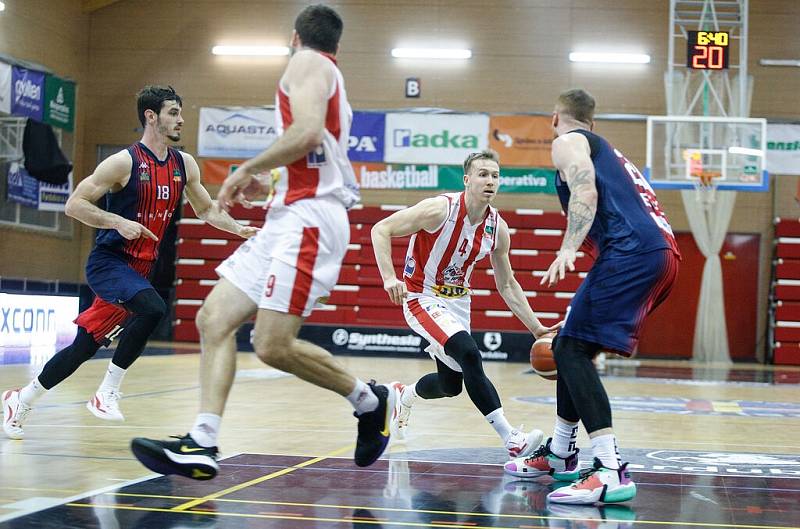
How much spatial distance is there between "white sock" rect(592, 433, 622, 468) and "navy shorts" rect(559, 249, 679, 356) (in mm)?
357

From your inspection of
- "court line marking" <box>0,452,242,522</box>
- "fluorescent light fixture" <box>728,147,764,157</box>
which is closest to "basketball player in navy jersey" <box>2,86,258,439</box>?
"court line marking" <box>0,452,242,522</box>

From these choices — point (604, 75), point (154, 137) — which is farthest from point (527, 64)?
point (154, 137)

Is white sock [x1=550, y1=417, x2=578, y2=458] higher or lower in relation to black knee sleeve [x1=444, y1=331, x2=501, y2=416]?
lower

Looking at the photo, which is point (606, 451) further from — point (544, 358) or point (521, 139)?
point (521, 139)

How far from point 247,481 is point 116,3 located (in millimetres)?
17304

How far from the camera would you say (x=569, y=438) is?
14.6ft

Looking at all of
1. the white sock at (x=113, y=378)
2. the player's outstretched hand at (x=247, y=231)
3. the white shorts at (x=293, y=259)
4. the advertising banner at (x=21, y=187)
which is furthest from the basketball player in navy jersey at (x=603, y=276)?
the advertising banner at (x=21, y=187)

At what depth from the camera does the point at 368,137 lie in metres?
17.9

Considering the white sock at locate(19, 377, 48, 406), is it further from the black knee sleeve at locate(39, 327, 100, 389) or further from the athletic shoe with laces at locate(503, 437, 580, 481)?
the athletic shoe with laces at locate(503, 437, 580, 481)

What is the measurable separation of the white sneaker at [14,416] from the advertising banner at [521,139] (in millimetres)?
13117

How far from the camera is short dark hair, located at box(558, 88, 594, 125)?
419cm

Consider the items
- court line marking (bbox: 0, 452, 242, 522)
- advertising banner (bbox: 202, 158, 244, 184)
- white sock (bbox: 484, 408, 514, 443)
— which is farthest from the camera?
advertising banner (bbox: 202, 158, 244, 184)

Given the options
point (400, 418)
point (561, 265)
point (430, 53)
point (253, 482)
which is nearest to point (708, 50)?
point (430, 53)

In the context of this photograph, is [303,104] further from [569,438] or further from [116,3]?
→ [116,3]
